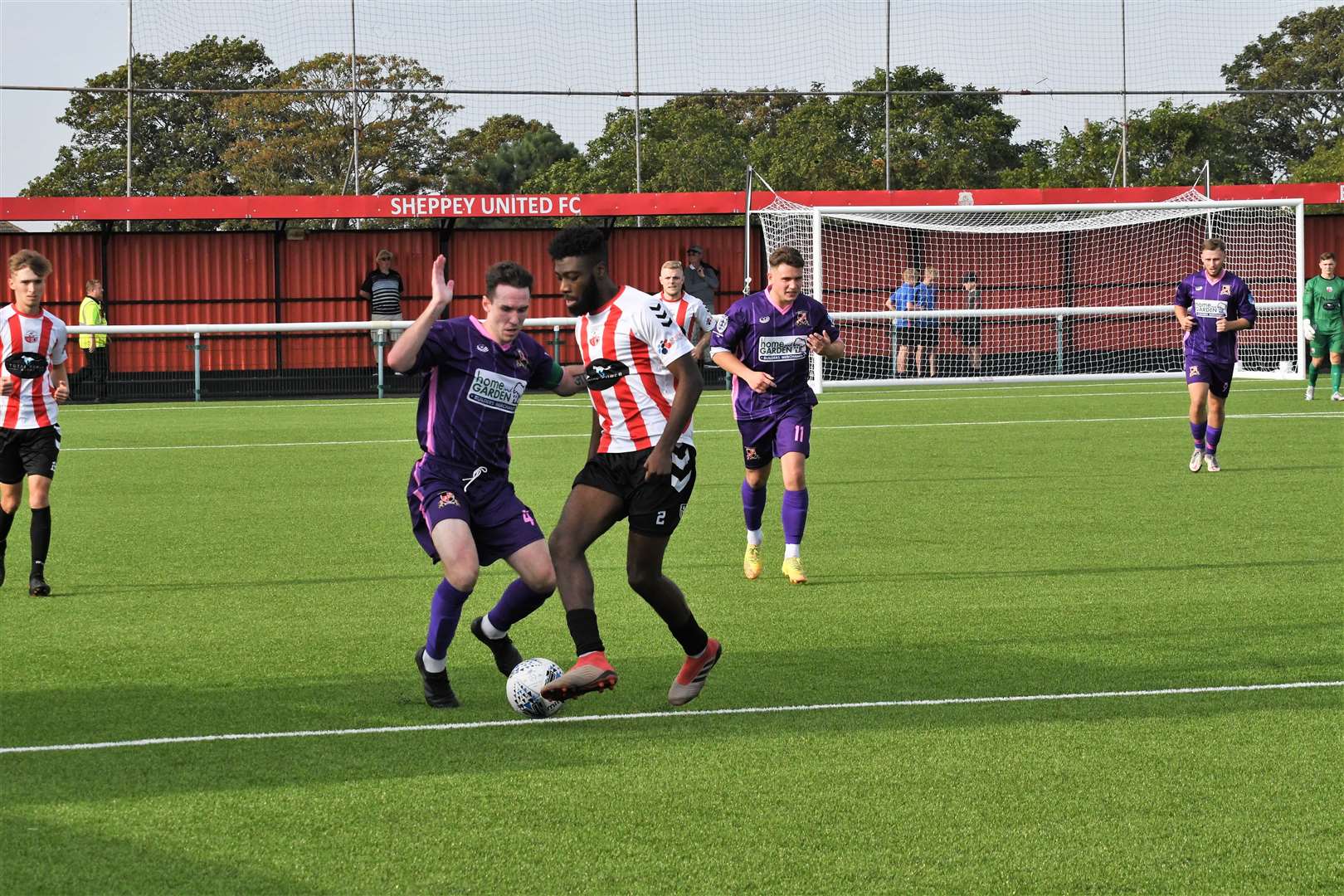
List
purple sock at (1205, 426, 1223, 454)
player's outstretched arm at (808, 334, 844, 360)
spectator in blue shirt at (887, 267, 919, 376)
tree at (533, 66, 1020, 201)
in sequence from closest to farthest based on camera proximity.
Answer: player's outstretched arm at (808, 334, 844, 360), purple sock at (1205, 426, 1223, 454), spectator in blue shirt at (887, 267, 919, 376), tree at (533, 66, 1020, 201)

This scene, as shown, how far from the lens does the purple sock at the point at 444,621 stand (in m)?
6.54

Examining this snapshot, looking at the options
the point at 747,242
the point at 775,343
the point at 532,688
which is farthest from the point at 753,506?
the point at 747,242

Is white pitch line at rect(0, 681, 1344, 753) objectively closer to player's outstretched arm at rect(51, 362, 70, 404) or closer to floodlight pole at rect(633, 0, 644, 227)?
player's outstretched arm at rect(51, 362, 70, 404)

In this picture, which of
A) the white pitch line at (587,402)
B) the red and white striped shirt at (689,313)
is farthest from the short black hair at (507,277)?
the white pitch line at (587,402)

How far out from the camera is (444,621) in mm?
6578

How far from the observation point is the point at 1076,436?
62.1 feet

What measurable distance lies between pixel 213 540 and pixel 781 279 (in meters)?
4.61

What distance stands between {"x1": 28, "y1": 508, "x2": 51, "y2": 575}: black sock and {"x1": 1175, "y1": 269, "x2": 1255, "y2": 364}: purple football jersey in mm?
10539

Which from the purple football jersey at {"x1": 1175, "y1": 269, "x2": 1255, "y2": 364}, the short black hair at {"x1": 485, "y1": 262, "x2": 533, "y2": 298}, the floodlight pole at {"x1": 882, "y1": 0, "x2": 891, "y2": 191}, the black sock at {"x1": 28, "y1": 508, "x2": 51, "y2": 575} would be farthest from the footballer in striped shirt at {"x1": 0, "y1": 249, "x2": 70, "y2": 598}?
the floodlight pole at {"x1": 882, "y1": 0, "x2": 891, "y2": 191}

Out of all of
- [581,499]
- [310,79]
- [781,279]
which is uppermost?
[310,79]

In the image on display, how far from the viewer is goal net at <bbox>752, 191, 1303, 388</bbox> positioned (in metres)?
27.4

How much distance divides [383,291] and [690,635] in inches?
911

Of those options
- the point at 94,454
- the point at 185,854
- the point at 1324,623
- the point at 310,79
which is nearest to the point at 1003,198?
the point at 310,79

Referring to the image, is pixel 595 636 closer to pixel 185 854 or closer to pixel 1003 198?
pixel 185 854
